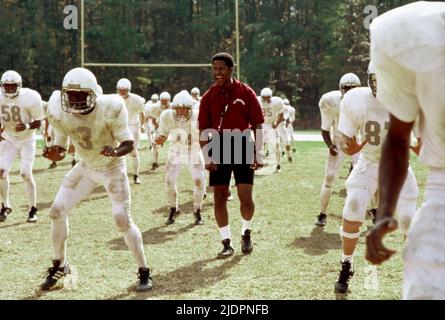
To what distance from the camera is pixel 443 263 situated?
2041 mm

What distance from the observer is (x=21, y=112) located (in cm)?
890

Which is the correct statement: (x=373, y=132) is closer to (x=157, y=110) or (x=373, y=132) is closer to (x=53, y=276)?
(x=53, y=276)

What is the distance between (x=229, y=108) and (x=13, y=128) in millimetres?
3691

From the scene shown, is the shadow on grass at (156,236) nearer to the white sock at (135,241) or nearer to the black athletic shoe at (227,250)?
the black athletic shoe at (227,250)

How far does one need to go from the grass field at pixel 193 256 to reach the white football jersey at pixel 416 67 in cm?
332

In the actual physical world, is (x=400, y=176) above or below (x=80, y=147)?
above

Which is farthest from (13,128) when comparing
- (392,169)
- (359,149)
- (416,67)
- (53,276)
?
(416,67)

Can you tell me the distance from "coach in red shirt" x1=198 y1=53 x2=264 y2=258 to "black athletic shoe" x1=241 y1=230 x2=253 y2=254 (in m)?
0.17

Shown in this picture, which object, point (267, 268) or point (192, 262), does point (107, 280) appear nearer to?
point (192, 262)

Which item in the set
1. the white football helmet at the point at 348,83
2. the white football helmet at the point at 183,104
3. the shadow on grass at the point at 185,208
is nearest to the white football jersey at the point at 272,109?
the shadow on grass at the point at 185,208
